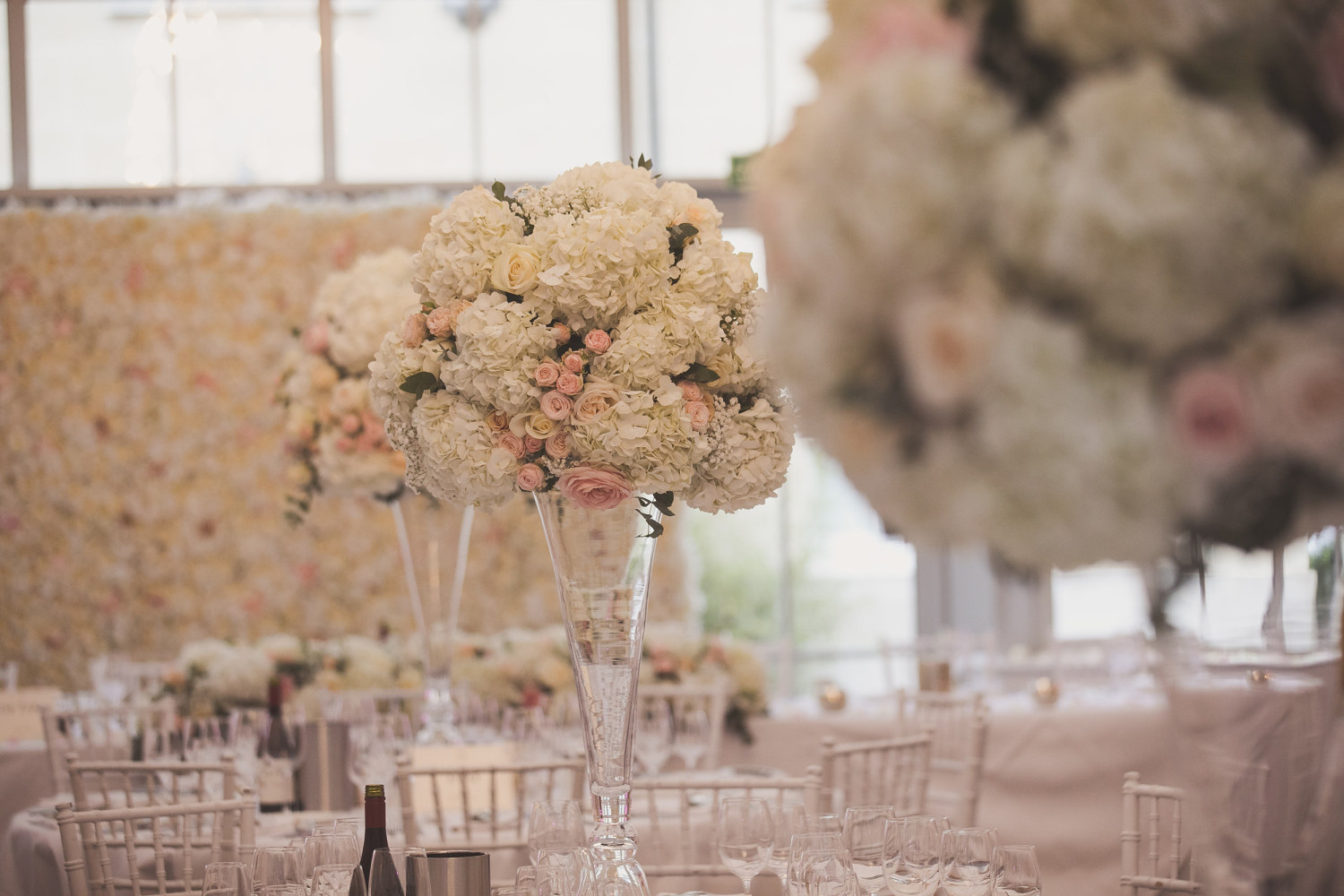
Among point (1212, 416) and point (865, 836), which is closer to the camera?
point (1212, 416)

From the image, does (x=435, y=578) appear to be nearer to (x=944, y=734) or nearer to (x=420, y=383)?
(x=420, y=383)

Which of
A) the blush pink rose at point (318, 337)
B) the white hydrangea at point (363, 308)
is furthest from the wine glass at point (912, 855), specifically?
the blush pink rose at point (318, 337)

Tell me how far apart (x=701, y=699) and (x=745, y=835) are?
2.75 m

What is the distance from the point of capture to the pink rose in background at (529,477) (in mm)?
1850

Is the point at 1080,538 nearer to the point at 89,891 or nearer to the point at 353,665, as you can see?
the point at 89,891

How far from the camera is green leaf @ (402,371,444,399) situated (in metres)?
1.94

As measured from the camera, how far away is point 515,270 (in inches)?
74.0

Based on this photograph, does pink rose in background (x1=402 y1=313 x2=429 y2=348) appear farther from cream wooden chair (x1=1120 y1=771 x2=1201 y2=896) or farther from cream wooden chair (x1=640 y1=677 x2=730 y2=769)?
cream wooden chair (x1=640 y1=677 x2=730 y2=769)

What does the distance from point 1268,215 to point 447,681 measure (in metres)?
3.16

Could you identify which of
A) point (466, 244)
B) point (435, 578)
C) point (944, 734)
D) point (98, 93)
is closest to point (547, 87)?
point (98, 93)

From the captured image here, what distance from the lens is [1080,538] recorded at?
76 centimetres

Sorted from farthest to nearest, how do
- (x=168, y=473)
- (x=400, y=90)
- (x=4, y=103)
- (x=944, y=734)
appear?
(x=400, y=90) → (x=4, y=103) → (x=168, y=473) → (x=944, y=734)

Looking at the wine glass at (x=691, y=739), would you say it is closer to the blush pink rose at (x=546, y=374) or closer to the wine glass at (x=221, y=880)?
the wine glass at (x=221, y=880)

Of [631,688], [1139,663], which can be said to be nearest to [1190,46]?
[631,688]
